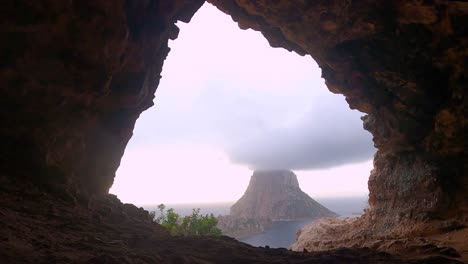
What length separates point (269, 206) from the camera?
79312mm

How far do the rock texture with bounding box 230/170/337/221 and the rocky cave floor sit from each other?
196ft

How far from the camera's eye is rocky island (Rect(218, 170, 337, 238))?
56.7m

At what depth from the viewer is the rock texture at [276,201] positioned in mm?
70312

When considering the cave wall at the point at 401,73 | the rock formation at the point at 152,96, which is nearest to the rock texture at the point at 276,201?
the rock formation at the point at 152,96

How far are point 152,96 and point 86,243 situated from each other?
1196cm

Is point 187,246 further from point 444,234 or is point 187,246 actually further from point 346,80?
point 346,80

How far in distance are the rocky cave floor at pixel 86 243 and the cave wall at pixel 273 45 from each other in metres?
1.36

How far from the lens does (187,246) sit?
35.1 feet

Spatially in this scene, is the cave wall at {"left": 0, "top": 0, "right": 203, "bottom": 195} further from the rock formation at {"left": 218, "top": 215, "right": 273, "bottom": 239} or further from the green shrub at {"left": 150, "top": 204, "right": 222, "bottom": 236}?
the rock formation at {"left": 218, "top": 215, "right": 273, "bottom": 239}

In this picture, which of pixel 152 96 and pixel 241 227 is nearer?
pixel 152 96

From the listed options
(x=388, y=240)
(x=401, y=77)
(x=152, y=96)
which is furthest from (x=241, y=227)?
(x=401, y=77)

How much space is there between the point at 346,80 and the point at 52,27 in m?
16.2

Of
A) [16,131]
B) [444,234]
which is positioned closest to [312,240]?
[444,234]

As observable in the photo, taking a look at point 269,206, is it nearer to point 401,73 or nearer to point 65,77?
point 401,73
